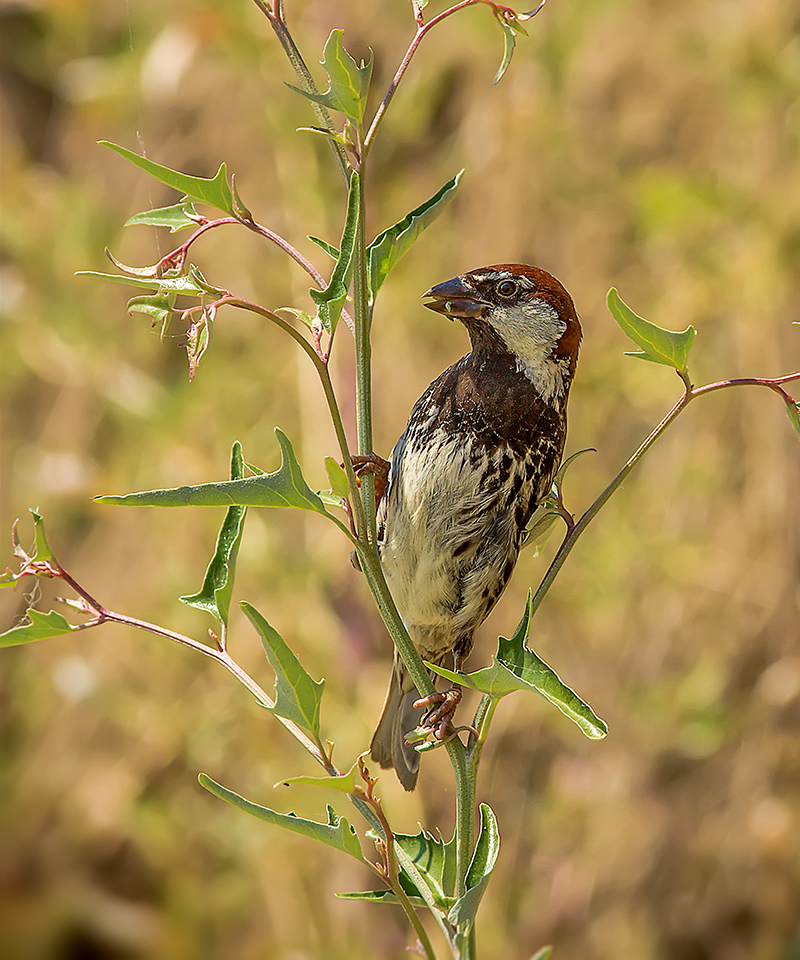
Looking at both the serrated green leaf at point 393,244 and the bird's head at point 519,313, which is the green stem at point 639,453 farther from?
the bird's head at point 519,313

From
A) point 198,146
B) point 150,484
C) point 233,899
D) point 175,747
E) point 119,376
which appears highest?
point 198,146

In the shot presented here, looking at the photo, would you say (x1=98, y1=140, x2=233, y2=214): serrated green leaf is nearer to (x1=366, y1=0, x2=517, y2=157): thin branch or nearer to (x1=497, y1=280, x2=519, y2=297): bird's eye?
(x1=366, y1=0, x2=517, y2=157): thin branch

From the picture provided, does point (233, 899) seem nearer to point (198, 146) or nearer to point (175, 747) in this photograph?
point (175, 747)

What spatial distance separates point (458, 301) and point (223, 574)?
51 centimetres

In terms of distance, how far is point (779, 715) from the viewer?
2998mm

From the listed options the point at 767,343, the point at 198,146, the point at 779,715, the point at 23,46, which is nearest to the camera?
the point at 767,343

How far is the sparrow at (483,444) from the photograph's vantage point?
4.64ft

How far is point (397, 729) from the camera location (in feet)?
5.47

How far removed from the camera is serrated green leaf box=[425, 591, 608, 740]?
32.9 inches

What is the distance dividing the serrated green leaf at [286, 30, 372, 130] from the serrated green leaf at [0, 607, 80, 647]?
525 millimetres

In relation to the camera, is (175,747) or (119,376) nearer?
(119,376)

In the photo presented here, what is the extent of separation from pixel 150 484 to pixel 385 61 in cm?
137

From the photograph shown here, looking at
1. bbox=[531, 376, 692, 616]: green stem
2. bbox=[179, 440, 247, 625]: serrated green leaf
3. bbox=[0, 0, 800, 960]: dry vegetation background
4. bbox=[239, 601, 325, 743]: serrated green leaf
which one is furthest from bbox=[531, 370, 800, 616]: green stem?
bbox=[0, 0, 800, 960]: dry vegetation background

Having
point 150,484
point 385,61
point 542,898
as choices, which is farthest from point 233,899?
point 385,61
